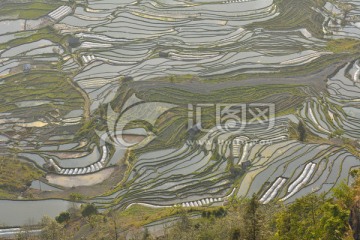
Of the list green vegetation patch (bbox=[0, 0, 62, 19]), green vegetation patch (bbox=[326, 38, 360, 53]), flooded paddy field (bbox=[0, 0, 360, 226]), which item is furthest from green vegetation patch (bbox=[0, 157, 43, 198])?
green vegetation patch (bbox=[326, 38, 360, 53])

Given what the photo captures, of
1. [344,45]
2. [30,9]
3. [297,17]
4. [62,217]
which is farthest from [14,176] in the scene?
[297,17]

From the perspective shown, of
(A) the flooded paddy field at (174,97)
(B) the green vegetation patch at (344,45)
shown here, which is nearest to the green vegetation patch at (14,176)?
(A) the flooded paddy field at (174,97)

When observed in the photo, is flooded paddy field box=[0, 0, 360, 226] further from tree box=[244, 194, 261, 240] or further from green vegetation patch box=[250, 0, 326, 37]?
tree box=[244, 194, 261, 240]

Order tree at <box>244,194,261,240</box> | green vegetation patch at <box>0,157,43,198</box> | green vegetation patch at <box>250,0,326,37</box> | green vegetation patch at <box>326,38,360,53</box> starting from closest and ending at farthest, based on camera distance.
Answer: tree at <box>244,194,261,240</box> → green vegetation patch at <box>0,157,43,198</box> → green vegetation patch at <box>326,38,360,53</box> → green vegetation patch at <box>250,0,326,37</box>

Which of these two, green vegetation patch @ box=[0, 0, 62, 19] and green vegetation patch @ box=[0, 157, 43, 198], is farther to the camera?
green vegetation patch @ box=[0, 0, 62, 19]

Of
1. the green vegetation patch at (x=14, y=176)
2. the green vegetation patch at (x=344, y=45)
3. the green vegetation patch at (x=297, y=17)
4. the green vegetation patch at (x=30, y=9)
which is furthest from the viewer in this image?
the green vegetation patch at (x=30, y=9)

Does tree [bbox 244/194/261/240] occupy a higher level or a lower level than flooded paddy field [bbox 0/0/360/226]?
lower

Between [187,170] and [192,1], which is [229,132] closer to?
[187,170]

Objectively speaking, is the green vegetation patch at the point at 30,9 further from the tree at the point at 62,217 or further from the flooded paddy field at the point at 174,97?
the tree at the point at 62,217

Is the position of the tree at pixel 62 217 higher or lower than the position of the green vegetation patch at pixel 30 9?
lower
